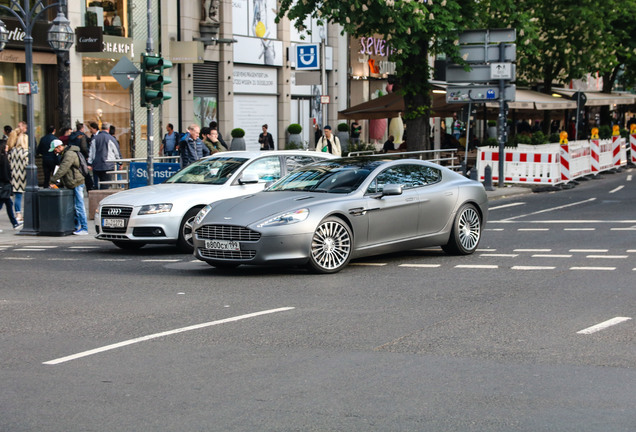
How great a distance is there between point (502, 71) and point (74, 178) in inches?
595

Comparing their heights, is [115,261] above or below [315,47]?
below

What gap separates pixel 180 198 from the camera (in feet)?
51.4

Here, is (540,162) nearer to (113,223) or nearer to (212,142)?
(212,142)

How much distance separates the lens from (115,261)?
14906 mm

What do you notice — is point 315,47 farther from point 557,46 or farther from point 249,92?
point 557,46

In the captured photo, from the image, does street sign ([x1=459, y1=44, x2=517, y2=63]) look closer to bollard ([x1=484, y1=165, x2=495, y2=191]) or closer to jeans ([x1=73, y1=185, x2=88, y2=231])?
bollard ([x1=484, y1=165, x2=495, y2=191])

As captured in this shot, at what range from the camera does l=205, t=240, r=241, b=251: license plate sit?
12.6 metres

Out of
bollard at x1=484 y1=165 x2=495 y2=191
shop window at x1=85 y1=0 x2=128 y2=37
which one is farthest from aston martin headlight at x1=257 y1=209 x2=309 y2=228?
shop window at x1=85 y1=0 x2=128 y2=37

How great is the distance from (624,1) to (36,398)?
41.8 metres

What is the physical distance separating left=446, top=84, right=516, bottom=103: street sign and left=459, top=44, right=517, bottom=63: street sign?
0.84 m

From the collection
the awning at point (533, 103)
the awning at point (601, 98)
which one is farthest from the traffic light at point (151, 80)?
the awning at point (601, 98)

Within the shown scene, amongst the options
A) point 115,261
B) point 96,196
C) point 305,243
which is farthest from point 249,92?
point 305,243

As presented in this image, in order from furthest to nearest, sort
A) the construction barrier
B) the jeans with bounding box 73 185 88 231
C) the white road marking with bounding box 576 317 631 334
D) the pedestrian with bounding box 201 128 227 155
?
the construction barrier
the pedestrian with bounding box 201 128 227 155
the jeans with bounding box 73 185 88 231
the white road marking with bounding box 576 317 631 334

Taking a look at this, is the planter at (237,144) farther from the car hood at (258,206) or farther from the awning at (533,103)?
the car hood at (258,206)
